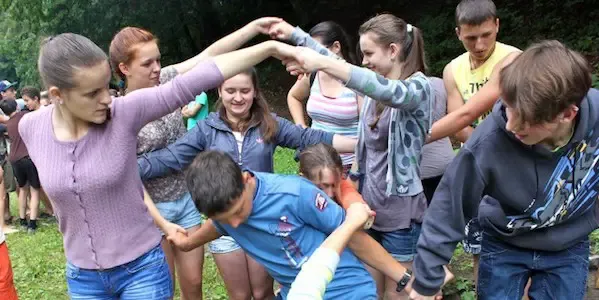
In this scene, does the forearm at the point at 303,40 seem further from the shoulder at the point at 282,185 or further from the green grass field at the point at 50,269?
the green grass field at the point at 50,269

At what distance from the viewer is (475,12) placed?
325cm

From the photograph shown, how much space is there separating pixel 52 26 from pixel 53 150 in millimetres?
16579

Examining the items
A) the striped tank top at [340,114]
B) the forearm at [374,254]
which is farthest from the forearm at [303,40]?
the forearm at [374,254]

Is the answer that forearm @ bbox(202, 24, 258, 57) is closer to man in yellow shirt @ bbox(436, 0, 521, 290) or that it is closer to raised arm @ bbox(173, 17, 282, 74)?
raised arm @ bbox(173, 17, 282, 74)

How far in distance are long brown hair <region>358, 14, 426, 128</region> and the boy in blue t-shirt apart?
0.67 m

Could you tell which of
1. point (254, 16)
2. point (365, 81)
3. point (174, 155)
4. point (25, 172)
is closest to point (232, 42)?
point (174, 155)

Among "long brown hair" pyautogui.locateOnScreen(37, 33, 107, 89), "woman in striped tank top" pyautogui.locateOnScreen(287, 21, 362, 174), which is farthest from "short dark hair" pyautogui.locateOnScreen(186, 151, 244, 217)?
"woman in striped tank top" pyautogui.locateOnScreen(287, 21, 362, 174)

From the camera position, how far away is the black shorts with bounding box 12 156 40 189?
8453mm

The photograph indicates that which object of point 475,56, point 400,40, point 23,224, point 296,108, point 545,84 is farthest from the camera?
point 23,224

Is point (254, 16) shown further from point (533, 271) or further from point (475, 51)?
point (533, 271)

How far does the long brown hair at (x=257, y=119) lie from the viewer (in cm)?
313

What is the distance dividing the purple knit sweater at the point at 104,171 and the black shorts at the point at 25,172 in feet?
21.4

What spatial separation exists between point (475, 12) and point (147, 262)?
2152mm

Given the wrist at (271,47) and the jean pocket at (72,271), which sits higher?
the wrist at (271,47)
